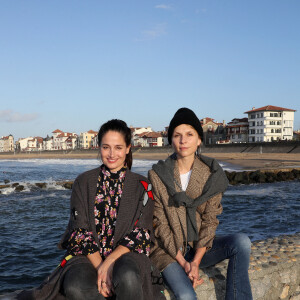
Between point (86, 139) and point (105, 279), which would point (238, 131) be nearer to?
point (86, 139)

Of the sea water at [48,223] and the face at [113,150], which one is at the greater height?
the face at [113,150]

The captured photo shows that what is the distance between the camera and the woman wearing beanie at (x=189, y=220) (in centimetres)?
290

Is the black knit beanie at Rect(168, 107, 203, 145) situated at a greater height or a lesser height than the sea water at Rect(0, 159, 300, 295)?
greater

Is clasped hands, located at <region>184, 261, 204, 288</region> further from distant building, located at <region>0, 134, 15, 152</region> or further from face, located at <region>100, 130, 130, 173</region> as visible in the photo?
distant building, located at <region>0, 134, 15, 152</region>

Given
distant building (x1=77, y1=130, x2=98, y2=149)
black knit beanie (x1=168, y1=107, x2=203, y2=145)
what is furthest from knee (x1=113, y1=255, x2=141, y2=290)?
distant building (x1=77, y1=130, x2=98, y2=149)

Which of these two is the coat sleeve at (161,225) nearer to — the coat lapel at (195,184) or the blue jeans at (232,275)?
the blue jeans at (232,275)

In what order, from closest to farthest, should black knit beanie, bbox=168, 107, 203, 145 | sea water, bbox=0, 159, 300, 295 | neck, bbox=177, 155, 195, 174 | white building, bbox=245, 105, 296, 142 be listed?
black knit beanie, bbox=168, 107, 203, 145
neck, bbox=177, 155, 195, 174
sea water, bbox=0, 159, 300, 295
white building, bbox=245, 105, 296, 142

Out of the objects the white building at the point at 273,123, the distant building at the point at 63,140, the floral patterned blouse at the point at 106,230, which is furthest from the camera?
the distant building at the point at 63,140

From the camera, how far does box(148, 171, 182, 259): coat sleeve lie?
3.00 metres

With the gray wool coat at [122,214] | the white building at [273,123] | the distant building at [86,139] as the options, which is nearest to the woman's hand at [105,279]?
the gray wool coat at [122,214]

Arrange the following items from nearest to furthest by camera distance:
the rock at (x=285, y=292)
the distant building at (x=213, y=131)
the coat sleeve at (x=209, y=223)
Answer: the coat sleeve at (x=209, y=223) → the rock at (x=285, y=292) → the distant building at (x=213, y=131)

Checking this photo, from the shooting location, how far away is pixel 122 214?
281 centimetres

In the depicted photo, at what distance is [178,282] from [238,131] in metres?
90.3

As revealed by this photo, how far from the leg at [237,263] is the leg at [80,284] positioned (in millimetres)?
1219
